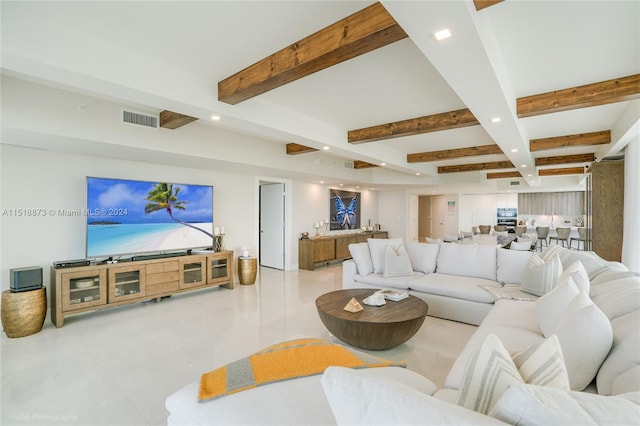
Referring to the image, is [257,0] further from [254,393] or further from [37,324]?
[37,324]

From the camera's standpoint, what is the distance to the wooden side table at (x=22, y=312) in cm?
313

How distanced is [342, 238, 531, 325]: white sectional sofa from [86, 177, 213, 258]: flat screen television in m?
2.58

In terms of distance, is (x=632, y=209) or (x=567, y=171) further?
(x=567, y=171)

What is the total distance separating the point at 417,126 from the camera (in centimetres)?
404

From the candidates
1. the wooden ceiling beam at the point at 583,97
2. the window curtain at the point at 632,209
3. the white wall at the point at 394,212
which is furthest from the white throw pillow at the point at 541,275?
the white wall at the point at 394,212

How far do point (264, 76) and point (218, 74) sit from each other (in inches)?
23.8

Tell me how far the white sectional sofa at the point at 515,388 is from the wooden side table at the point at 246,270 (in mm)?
4043

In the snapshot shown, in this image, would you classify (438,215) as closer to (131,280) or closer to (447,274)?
(447,274)

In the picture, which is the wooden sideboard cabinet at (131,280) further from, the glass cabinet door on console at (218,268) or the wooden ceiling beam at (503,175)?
the wooden ceiling beam at (503,175)

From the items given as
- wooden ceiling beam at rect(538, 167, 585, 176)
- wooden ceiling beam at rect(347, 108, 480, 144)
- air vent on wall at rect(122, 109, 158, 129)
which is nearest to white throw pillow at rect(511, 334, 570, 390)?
wooden ceiling beam at rect(347, 108, 480, 144)

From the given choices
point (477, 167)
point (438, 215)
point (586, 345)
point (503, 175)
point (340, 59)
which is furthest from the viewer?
point (438, 215)

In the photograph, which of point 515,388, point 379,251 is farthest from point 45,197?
point 515,388

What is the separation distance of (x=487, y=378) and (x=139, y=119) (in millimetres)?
4235

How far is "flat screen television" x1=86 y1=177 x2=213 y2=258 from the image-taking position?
393cm
